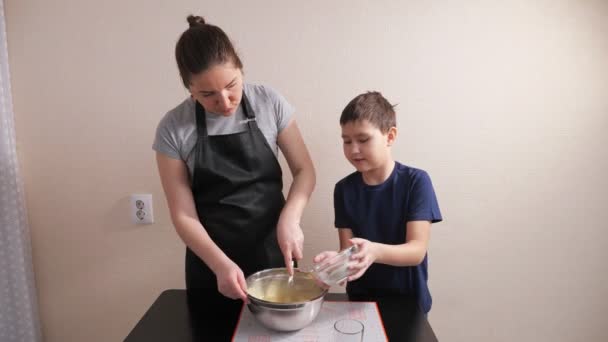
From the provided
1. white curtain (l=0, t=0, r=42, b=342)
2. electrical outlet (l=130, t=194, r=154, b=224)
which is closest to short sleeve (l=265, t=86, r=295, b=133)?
electrical outlet (l=130, t=194, r=154, b=224)

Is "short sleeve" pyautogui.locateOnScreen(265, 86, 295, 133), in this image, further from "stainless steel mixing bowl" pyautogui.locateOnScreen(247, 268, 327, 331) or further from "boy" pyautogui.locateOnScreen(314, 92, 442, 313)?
"stainless steel mixing bowl" pyautogui.locateOnScreen(247, 268, 327, 331)

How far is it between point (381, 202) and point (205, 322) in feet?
1.79

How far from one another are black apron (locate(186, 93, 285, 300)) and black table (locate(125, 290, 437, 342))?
0.08m

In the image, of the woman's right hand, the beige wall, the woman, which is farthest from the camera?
the beige wall

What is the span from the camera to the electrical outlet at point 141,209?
137cm

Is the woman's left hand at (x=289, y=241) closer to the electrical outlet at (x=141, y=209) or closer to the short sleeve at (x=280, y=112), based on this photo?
the short sleeve at (x=280, y=112)

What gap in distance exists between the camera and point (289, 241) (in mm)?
889

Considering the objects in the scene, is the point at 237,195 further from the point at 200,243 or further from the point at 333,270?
the point at 333,270

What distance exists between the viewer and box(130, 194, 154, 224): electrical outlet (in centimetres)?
137

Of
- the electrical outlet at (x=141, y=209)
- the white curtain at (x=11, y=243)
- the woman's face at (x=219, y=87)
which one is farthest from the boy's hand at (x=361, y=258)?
the white curtain at (x=11, y=243)

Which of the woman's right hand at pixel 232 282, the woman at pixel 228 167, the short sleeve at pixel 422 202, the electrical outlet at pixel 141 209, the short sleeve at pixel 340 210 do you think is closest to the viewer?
the woman's right hand at pixel 232 282

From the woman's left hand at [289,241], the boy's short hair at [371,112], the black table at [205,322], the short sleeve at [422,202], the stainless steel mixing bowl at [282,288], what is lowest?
the black table at [205,322]

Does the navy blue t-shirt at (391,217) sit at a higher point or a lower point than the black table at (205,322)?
higher

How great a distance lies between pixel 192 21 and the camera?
934 millimetres
